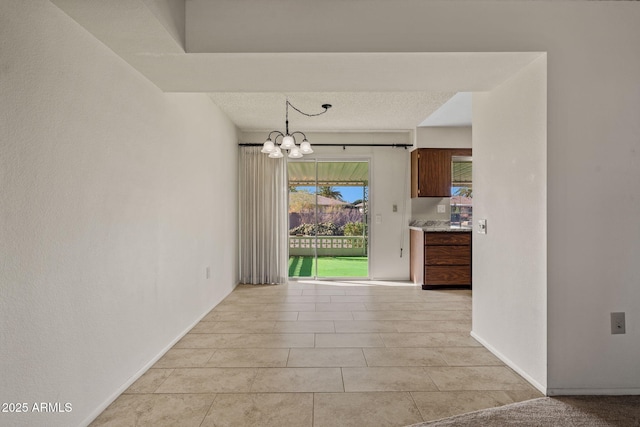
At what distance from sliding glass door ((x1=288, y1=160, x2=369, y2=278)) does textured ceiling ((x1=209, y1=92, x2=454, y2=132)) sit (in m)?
0.71

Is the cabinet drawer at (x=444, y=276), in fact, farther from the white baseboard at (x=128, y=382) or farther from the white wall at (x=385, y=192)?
the white baseboard at (x=128, y=382)

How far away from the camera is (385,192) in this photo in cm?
565

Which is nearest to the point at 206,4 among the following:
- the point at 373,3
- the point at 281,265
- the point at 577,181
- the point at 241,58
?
the point at 241,58

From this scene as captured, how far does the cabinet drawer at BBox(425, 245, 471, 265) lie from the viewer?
4996 millimetres

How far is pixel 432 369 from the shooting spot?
243 cm

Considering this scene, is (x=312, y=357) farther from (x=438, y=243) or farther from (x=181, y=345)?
(x=438, y=243)

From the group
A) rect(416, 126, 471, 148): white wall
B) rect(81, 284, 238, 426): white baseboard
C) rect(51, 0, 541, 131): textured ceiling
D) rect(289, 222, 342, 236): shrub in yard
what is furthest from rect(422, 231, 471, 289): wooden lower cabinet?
rect(81, 284, 238, 426): white baseboard

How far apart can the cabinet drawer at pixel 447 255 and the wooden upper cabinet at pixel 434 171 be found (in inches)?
33.7

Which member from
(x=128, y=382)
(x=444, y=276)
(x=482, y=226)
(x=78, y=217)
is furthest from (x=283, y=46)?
(x=444, y=276)

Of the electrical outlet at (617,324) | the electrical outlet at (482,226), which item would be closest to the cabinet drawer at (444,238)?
the electrical outlet at (482,226)

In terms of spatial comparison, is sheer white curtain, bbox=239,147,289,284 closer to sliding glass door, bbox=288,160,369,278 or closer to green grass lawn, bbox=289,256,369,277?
sliding glass door, bbox=288,160,369,278

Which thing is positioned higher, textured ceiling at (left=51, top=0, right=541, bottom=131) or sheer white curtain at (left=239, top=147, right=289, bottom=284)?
textured ceiling at (left=51, top=0, right=541, bottom=131)

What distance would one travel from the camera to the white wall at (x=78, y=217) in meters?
1.39

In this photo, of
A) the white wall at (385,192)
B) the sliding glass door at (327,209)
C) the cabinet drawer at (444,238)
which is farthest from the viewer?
the sliding glass door at (327,209)
